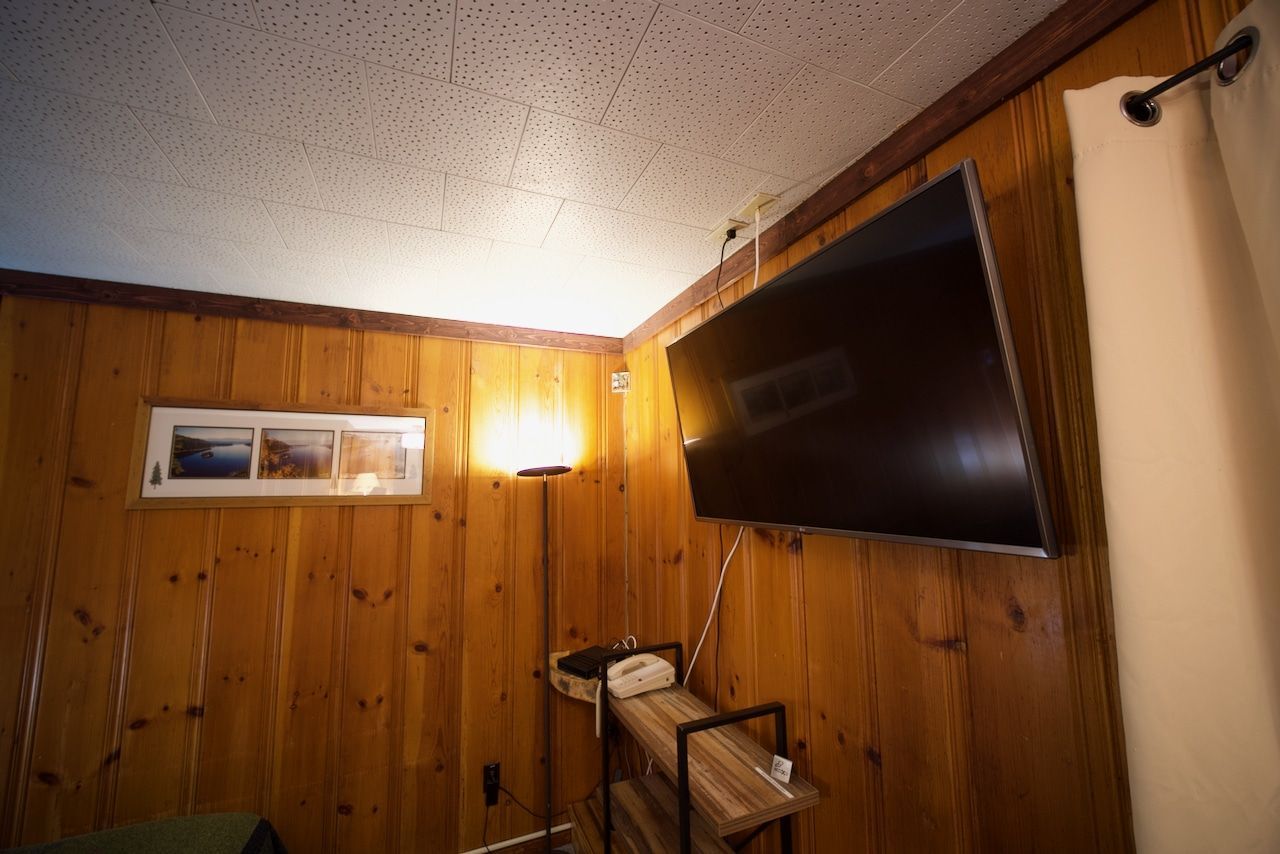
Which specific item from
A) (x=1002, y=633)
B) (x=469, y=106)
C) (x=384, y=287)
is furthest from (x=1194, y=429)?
(x=384, y=287)

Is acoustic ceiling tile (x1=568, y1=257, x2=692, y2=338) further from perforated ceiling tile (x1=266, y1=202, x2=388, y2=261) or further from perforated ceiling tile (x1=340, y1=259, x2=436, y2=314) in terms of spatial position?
perforated ceiling tile (x1=266, y1=202, x2=388, y2=261)

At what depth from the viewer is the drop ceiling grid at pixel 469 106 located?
927mm

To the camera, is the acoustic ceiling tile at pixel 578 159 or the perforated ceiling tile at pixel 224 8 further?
the acoustic ceiling tile at pixel 578 159

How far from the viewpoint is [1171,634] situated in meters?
0.70

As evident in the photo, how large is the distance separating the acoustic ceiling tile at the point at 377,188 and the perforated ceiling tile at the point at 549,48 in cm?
41

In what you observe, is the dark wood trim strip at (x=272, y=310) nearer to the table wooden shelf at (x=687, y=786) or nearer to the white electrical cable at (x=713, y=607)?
the white electrical cable at (x=713, y=607)

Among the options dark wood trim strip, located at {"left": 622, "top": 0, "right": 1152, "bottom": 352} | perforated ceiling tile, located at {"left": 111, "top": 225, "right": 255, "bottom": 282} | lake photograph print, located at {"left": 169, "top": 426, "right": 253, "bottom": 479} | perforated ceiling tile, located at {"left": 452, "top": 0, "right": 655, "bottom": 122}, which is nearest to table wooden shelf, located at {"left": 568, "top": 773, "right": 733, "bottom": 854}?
dark wood trim strip, located at {"left": 622, "top": 0, "right": 1152, "bottom": 352}

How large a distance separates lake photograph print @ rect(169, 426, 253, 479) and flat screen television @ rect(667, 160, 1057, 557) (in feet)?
6.78

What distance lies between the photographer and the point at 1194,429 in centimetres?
70

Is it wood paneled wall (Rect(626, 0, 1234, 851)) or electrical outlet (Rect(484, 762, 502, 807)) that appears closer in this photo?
wood paneled wall (Rect(626, 0, 1234, 851))

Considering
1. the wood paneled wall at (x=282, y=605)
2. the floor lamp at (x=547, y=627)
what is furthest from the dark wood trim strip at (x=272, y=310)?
the floor lamp at (x=547, y=627)

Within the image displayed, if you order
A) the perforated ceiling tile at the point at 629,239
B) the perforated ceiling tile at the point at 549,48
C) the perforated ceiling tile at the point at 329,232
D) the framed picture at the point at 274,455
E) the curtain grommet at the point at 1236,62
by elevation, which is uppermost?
the perforated ceiling tile at the point at 329,232

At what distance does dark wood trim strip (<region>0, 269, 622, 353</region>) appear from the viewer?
1.96 metres

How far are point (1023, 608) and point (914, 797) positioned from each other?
54 centimetres
